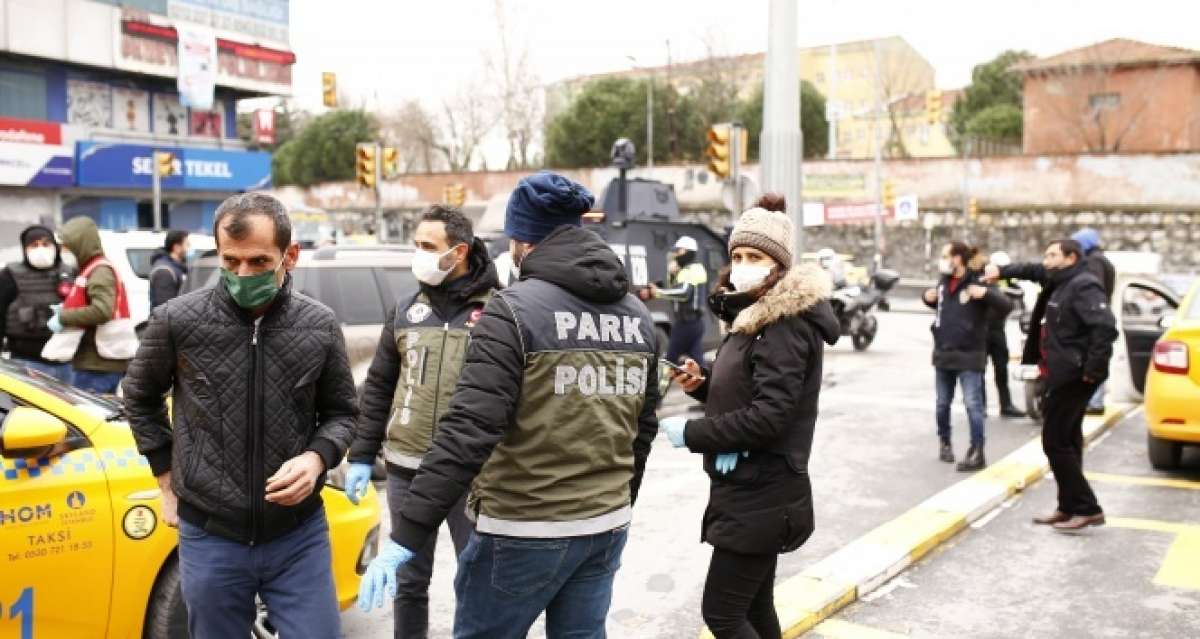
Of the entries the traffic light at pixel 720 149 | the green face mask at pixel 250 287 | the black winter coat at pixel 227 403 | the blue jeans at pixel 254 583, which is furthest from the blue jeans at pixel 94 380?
the traffic light at pixel 720 149

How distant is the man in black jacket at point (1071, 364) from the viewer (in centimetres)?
662

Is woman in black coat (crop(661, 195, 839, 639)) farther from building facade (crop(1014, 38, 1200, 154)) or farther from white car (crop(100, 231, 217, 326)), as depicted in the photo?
building facade (crop(1014, 38, 1200, 154))

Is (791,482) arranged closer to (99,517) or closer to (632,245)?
(99,517)

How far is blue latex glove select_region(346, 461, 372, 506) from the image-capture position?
3.92m

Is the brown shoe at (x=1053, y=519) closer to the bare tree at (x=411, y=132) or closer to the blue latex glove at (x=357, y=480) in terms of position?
the blue latex glove at (x=357, y=480)

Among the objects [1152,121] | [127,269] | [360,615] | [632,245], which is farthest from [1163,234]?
[360,615]

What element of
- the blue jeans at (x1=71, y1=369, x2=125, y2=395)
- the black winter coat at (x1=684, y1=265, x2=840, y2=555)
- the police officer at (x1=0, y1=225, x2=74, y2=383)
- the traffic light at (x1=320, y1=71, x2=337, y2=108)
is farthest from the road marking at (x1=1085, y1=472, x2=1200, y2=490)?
the traffic light at (x1=320, y1=71, x2=337, y2=108)

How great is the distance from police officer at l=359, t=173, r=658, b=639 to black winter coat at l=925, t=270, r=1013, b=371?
6164 millimetres

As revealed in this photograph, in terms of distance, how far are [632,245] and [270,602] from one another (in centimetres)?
975

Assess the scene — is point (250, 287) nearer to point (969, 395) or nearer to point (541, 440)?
point (541, 440)

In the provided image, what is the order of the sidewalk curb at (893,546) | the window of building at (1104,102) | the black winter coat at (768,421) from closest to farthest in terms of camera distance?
1. the black winter coat at (768,421)
2. the sidewalk curb at (893,546)
3. the window of building at (1104,102)

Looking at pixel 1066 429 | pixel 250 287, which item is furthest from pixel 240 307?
pixel 1066 429

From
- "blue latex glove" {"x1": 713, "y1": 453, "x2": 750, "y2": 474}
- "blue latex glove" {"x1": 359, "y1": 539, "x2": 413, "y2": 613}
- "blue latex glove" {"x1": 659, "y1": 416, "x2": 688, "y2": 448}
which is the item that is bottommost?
"blue latex glove" {"x1": 359, "y1": 539, "x2": 413, "y2": 613}

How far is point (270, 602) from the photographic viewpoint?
10.7 ft
